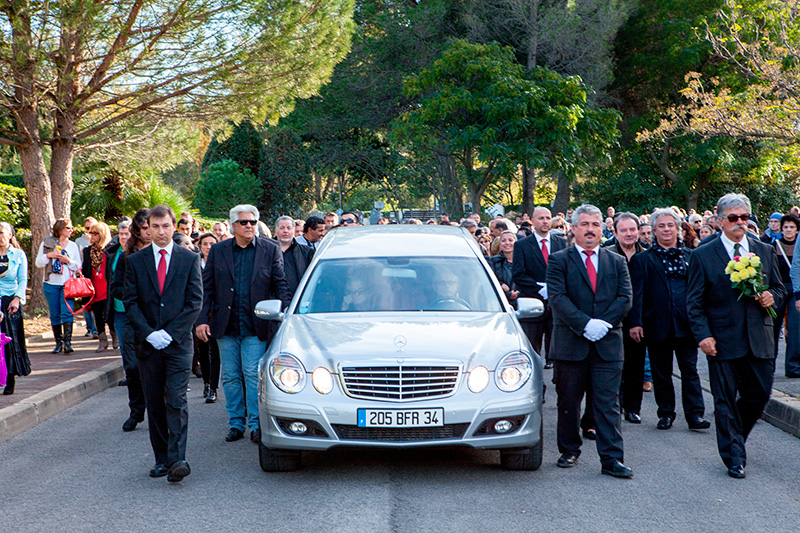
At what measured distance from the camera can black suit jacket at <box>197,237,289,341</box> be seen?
7.42 meters

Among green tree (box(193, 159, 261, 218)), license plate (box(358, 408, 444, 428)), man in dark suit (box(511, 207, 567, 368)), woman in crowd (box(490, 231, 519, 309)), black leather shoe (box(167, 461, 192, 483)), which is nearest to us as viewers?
license plate (box(358, 408, 444, 428))

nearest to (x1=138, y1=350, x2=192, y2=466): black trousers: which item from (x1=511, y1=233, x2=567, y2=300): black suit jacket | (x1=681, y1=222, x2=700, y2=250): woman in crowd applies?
(x1=511, y1=233, x2=567, y2=300): black suit jacket

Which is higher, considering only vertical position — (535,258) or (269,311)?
(535,258)

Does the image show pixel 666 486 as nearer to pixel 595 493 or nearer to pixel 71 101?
pixel 595 493

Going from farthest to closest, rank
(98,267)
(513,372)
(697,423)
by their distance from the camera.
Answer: (98,267), (697,423), (513,372)

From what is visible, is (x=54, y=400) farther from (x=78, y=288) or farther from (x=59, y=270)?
(x=59, y=270)

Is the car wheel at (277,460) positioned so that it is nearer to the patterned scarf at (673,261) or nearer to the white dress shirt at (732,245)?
the white dress shirt at (732,245)

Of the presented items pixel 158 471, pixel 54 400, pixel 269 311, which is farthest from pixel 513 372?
pixel 54 400

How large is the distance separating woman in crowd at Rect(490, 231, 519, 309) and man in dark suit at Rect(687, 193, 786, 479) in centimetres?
330

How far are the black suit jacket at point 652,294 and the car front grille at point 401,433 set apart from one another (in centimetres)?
264

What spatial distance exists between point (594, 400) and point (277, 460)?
2.30m

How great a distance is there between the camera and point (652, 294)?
7848 mm

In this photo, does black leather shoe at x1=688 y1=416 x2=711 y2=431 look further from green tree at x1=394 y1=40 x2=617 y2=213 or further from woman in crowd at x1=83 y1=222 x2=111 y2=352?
green tree at x1=394 y1=40 x2=617 y2=213

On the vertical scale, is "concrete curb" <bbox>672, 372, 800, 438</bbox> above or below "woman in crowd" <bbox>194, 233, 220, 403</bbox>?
below
